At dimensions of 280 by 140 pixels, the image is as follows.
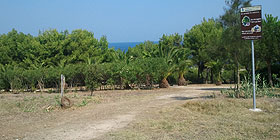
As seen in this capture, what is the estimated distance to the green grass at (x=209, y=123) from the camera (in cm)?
725

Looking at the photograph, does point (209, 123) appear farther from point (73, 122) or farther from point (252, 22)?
point (252, 22)

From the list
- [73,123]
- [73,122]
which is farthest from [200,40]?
[73,123]

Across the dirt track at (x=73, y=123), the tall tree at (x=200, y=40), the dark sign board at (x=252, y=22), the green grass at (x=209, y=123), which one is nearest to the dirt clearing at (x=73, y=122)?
the dirt track at (x=73, y=123)

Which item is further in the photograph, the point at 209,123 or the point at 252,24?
the point at 252,24

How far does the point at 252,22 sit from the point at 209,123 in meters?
4.46

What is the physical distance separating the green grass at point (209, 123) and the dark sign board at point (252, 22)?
104 inches

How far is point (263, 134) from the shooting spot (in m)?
7.20

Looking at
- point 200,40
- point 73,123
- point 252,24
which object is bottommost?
point 73,123

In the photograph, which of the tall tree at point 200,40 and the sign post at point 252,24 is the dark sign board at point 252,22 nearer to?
the sign post at point 252,24

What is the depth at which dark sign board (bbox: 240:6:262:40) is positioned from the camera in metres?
10.5

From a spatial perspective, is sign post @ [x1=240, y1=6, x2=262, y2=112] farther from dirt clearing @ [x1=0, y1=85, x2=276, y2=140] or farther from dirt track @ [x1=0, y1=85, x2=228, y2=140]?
dirt track @ [x1=0, y1=85, x2=228, y2=140]

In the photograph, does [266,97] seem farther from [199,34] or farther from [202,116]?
[199,34]

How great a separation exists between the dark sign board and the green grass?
2651 mm

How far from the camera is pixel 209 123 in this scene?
843cm
